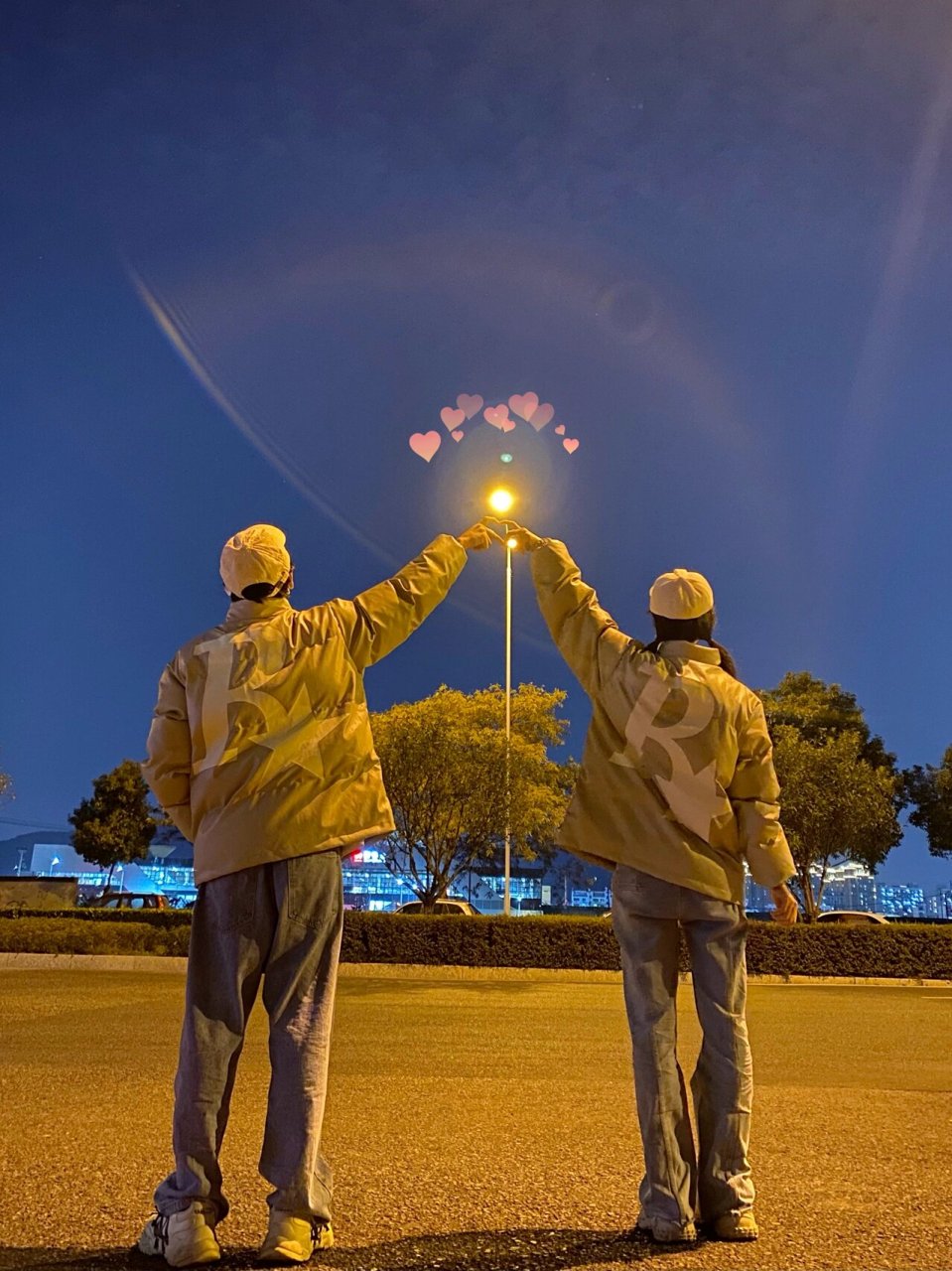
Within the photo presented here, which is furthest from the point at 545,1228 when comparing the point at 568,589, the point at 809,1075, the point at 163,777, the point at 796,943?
the point at 796,943

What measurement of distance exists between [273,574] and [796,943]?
17.6 meters

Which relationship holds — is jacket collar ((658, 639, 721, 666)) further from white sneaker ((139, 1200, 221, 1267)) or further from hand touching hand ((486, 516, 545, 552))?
white sneaker ((139, 1200, 221, 1267))

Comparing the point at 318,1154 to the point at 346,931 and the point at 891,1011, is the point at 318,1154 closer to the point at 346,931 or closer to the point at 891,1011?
the point at 891,1011

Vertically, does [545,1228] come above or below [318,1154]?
below

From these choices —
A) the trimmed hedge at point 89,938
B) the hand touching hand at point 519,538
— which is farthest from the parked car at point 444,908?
the hand touching hand at point 519,538

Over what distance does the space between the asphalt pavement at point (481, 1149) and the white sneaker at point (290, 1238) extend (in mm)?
56

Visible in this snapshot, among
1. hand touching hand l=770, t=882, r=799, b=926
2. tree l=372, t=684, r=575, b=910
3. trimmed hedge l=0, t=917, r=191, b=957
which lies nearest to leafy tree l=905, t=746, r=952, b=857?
tree l=372, t=684, r=575, b=910

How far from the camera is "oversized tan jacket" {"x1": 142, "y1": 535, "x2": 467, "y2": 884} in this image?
118 inches

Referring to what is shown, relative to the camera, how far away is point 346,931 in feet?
58.9

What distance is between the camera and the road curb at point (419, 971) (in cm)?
1627

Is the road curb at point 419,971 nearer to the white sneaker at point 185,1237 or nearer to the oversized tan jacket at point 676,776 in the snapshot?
the oversized tan jacket at point 676,776

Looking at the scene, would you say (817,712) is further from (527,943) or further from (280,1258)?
(280,1258)

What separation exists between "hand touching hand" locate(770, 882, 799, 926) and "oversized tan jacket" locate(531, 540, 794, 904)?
100 mm

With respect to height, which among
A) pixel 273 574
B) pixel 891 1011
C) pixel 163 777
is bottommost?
pixel 891 1011
